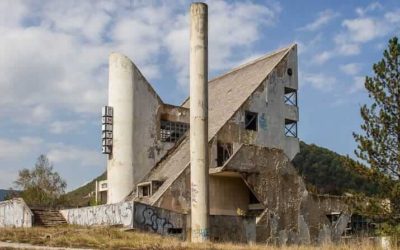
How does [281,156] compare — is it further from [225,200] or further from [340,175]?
[340,175]

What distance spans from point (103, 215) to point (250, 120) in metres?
13.2

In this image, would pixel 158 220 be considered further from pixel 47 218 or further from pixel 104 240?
pixel 47 218

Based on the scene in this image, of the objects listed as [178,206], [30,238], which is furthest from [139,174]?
[30,238]

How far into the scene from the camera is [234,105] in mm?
37781

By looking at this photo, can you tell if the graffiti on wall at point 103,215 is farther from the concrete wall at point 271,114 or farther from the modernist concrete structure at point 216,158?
the concrete wall at point 271,114

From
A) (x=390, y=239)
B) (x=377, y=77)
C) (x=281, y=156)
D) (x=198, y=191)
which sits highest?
(x=377, y=77)

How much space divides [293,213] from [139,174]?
10031mm

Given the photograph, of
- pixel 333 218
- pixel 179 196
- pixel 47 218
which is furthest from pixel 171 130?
pixel 333 218

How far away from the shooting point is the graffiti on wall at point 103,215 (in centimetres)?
2812

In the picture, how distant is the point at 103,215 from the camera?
2997 cm

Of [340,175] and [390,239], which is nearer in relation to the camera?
[390,239]

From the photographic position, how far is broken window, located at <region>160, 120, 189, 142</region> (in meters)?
38.8

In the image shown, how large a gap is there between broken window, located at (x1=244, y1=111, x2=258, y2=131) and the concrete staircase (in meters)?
13.5

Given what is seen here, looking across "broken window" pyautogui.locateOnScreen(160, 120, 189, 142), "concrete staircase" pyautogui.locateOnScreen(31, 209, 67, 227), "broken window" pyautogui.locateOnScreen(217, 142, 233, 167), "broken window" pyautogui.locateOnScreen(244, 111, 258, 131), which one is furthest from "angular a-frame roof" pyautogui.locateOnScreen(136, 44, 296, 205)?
"concrete staircase" pyautogui.locateOnScreen(31, 209, 67, 227)
